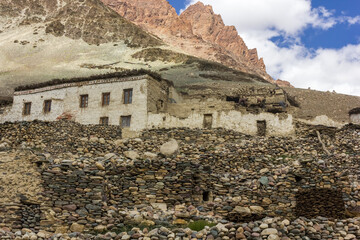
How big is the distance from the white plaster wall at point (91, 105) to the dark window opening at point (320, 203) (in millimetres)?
14514

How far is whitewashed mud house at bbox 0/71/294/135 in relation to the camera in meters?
23.7

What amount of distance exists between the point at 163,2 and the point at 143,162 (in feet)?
574

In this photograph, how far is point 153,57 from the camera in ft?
248

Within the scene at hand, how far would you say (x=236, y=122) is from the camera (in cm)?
2367

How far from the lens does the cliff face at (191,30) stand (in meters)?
138

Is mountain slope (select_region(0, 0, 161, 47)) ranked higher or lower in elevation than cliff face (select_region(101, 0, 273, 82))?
lower

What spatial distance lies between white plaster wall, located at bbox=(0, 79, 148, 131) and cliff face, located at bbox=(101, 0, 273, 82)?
297 feet

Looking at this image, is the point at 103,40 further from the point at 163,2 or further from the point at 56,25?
the point at 163,2

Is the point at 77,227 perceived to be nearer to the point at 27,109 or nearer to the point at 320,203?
the point at 320,203

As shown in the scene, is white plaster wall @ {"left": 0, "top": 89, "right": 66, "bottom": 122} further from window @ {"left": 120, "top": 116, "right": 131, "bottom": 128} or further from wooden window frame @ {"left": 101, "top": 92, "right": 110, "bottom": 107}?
window @ {"left": 120, "top": 116, "right": 131, "bottom": 128}

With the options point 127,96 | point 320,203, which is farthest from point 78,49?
point 320,203

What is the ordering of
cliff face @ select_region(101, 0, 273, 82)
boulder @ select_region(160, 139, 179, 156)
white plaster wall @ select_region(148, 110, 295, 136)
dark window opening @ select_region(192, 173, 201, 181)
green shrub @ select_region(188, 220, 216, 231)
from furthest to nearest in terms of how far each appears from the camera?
cliff face @ select_region(101, 0, 273, 82), white plaster wall @ select_region(148, 110, 295, 136), boulder @ select_region(160, 139, 179, 156), dark window opening @ select_region(192, 173, 201, 181), green shrub @ select_region(188, 220, 216, 231)

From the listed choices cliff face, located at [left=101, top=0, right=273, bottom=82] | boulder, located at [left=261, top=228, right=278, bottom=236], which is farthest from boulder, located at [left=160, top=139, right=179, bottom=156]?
cliff face, located at [left=101, top=0, right=273, bottom=82]

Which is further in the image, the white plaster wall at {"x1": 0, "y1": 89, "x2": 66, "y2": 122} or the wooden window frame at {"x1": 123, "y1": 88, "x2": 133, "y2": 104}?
the white plaster wall at {"x1": 0, "y1": 89, "x2": 66, "y2": 122}
